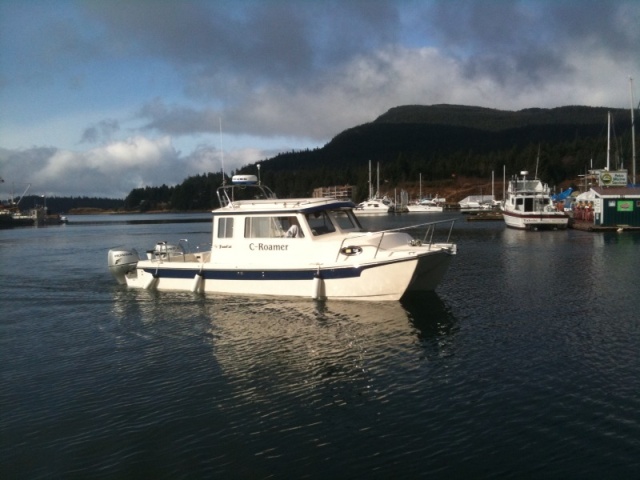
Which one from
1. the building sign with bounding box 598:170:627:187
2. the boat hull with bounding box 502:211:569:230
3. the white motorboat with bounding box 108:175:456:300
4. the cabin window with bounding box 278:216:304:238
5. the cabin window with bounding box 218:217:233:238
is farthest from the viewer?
the boat hull with bounding box 502:211:569:230

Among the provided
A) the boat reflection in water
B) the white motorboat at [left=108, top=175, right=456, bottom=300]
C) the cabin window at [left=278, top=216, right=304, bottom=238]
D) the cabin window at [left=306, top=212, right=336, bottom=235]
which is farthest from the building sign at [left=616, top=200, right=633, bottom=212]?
the cabin window at [left=278, top=216, right=304, bottom=238]

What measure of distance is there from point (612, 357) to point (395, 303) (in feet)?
25.2

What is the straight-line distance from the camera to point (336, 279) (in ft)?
66.4

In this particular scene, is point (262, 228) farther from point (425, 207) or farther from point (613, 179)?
point (425, 207)

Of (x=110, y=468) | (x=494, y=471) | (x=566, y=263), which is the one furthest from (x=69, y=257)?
(x=494, y=471)

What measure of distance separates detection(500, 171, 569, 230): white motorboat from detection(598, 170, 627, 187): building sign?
4756 millimetres

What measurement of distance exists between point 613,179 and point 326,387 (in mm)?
53547

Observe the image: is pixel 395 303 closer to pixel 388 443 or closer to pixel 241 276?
pixel 241 276

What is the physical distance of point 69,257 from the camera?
144 ft

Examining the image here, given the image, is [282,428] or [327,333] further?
[327,333]

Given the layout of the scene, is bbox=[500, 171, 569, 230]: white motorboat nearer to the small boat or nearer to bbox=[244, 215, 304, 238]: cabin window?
bbox=[244, 215, 304, 238]: cabin window

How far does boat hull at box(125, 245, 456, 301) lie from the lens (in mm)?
19656

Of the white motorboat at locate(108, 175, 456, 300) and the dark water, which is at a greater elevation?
the white motorboat at locate(108, 175, 456, 300)

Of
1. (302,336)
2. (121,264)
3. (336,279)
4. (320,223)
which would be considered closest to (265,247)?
(320,223)
